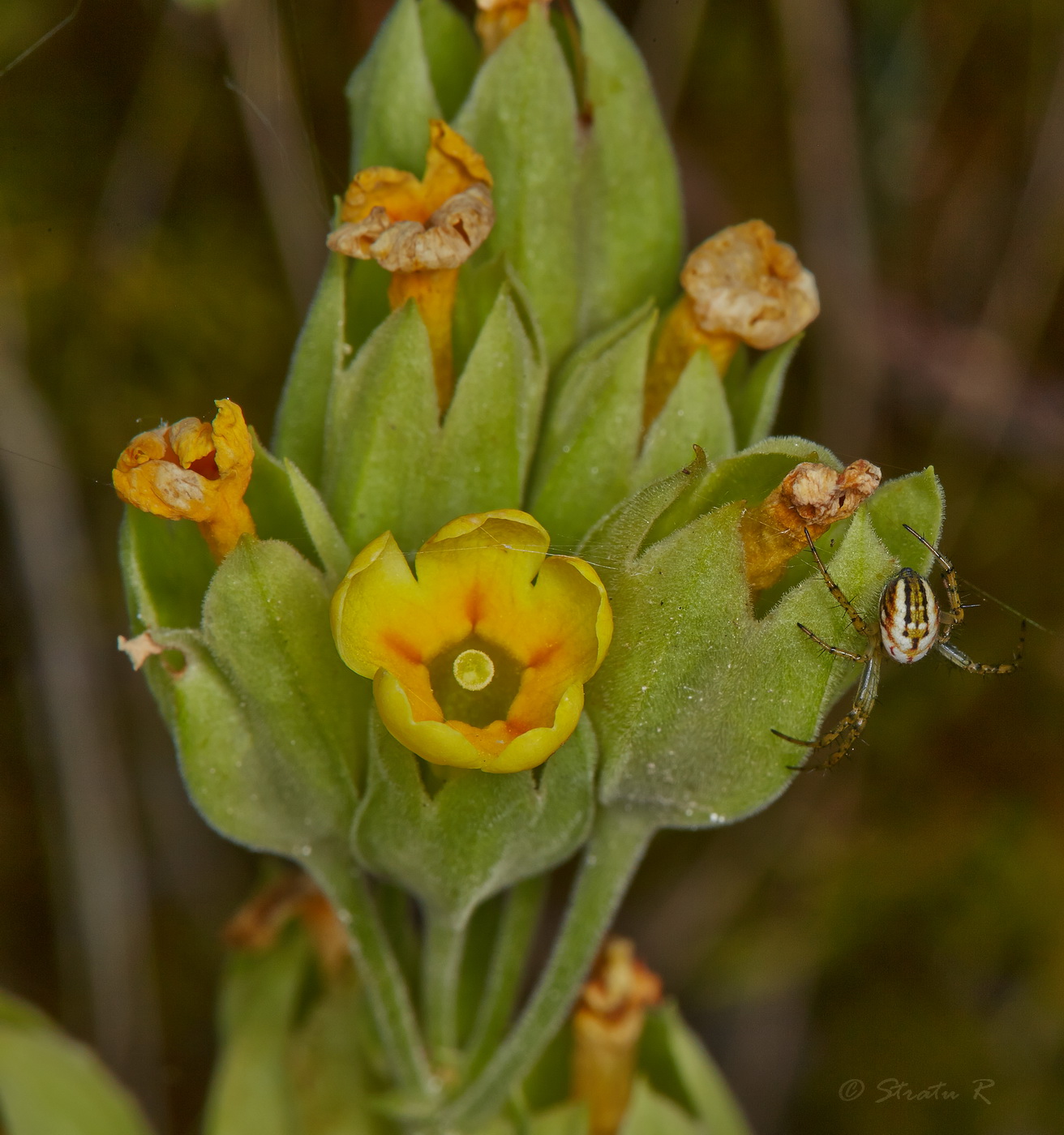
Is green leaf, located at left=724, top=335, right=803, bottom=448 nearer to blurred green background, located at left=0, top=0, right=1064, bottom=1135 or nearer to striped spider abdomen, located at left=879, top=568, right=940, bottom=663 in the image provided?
striped spider abdomen, located at left=879, top=568, right=940, bottom=663

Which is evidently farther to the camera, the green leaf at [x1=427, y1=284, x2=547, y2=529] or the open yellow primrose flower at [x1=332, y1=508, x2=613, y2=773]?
the green leaf at [x1=427, y1=284, x2=547, y2=529]

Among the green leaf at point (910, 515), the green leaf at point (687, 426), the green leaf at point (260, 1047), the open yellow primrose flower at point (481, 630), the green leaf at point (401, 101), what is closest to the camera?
the open yellow primrose flower at point (481, 630)

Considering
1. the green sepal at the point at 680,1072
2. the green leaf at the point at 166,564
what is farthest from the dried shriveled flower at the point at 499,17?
the green sepal at the point at 680,1072

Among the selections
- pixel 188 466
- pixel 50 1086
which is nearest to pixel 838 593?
pixel 188 466

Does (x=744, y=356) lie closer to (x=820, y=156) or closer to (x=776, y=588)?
(x=776, y=588)

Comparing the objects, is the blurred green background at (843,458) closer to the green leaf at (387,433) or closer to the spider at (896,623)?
the green leaf at (387,433)

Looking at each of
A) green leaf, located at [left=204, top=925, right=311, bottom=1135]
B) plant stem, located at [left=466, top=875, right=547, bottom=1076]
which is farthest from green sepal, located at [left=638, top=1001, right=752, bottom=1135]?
green leaf, located at [left=204, top=925, right=311, bottom=1135]
